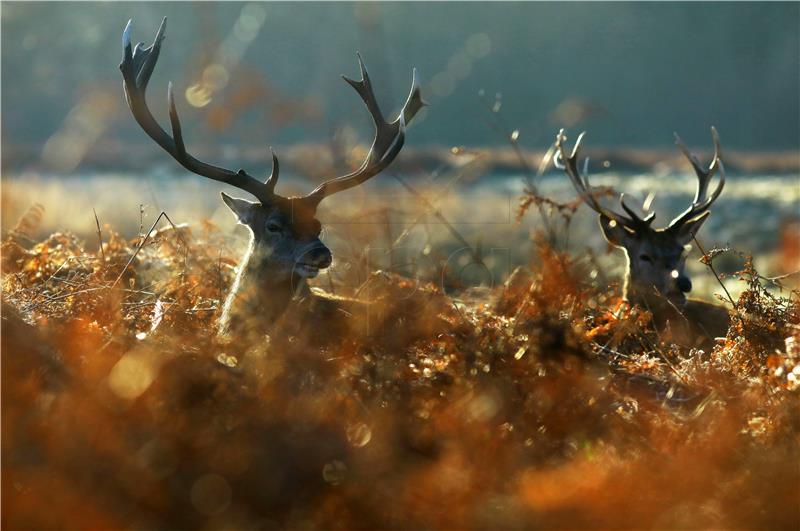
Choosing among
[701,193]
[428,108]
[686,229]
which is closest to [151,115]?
[686,229]

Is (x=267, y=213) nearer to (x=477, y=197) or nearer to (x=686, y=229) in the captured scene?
(x=686, y=229)

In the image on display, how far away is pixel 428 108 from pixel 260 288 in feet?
29.7

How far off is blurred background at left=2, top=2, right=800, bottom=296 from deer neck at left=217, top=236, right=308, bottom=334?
100 cm

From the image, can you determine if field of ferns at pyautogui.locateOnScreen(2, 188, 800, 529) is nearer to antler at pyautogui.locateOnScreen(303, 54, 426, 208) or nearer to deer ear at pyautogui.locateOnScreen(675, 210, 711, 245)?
antler at pyautogui.locateOnScreen(303, 54, 426, 208)

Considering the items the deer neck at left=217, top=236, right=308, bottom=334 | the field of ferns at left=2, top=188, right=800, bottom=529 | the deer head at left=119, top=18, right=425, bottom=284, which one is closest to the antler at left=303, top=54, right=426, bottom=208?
the deer head at left=119, top=18, right=425, bottom=284

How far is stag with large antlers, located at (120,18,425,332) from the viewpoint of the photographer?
680 centimetres

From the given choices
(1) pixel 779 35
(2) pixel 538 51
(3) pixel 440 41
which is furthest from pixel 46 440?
(2) pixel 538 51

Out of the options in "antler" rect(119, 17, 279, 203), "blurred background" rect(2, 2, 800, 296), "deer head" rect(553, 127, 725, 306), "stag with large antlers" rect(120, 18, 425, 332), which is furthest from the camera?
"blurred background" rect(2, 2, 800, 296)

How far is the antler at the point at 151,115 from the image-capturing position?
668 cm

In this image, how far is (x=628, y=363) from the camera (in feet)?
17.3

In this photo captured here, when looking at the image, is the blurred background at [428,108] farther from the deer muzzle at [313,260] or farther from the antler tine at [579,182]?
the deer muzzle at [313,260]

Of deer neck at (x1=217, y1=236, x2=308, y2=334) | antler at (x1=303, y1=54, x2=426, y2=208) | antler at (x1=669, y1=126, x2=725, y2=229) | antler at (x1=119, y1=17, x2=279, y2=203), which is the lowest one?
deer neck at (x1=217, y1=236, x2=308, y2=334)

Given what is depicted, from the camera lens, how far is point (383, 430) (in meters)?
4.20

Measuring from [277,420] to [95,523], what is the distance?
35.6 inches
